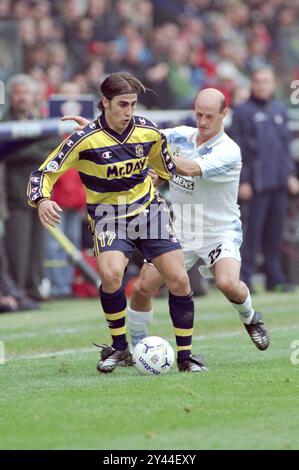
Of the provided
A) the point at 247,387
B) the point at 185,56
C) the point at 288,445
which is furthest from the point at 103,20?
the point at 288,445

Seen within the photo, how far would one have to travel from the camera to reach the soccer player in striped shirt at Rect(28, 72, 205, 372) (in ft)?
28.1

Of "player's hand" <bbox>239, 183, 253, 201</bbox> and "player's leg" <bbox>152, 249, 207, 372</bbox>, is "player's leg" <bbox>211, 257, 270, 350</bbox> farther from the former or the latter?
"player's hand" <bbox>239, 183, 253, 201</bbox>

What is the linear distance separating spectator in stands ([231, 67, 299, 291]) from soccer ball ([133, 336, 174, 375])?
277 inches

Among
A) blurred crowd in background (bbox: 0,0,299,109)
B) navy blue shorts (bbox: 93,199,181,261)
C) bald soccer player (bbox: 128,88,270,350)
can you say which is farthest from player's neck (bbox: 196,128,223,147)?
blurred crowd in background (bbox: 0,0,299,109)

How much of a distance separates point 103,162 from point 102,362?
1.48 metres

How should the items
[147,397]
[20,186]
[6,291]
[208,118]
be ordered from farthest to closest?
1. [20,186]
2. [6,291]
3. [208,118]
4. [147,397]

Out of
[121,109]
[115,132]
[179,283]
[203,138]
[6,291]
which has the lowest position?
[6,291]

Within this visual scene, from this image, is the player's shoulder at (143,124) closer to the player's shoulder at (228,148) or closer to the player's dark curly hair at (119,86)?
the player's dark curly hair at (119,86)

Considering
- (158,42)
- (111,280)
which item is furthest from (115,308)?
(158,42)

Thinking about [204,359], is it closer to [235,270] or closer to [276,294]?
[235,270]

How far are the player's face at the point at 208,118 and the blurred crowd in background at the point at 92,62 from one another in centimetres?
92

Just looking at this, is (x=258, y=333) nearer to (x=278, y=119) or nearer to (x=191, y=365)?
(x=191, y=365)

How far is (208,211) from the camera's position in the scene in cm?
966

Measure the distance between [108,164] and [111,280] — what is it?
0.83 m
